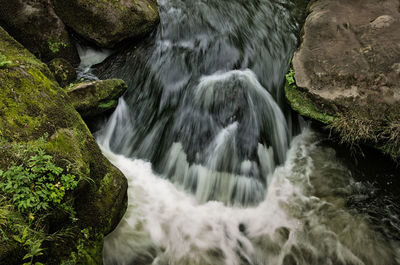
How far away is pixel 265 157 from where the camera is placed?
4.93 m

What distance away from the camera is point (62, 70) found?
532 centimetres

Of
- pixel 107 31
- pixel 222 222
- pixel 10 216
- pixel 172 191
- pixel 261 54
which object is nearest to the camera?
pixel 10 216

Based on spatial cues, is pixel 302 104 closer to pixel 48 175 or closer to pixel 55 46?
pixel 48 175

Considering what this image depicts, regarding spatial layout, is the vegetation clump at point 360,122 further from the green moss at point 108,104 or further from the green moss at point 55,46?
the green moss at point 55,46

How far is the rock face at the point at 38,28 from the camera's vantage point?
533 centimetres

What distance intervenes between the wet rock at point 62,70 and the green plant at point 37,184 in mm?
2955

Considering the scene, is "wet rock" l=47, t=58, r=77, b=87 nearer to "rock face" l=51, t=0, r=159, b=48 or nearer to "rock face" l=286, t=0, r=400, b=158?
"rock face" l=51, t=0, r=159, b=48

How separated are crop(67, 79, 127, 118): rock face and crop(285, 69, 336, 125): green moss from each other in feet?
11.0

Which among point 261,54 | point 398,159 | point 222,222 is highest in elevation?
point 261,54

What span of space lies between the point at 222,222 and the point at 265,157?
1434mm

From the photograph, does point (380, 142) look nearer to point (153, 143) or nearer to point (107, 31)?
point (153, 143)

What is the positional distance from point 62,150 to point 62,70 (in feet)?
9.72

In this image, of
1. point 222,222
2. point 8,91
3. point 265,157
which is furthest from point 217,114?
point 8,91

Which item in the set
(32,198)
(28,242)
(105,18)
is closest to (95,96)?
(105,18)
